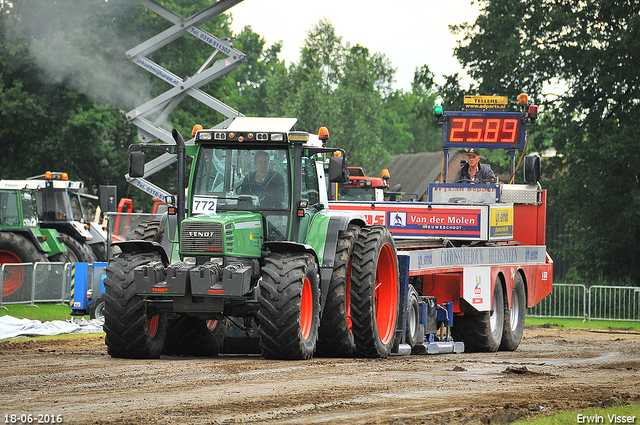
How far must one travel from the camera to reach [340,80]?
5588 centimetres

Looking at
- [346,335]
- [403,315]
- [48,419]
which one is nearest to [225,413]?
[48,419]

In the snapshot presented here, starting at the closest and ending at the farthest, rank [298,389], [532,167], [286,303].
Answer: [298,389]
[286,303]
[532,167]

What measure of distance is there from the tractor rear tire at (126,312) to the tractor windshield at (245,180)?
1010mm

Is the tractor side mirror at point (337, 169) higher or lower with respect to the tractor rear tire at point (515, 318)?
higher

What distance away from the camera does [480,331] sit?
15.6 meters

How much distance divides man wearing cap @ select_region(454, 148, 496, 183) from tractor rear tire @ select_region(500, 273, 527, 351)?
5.99 ft

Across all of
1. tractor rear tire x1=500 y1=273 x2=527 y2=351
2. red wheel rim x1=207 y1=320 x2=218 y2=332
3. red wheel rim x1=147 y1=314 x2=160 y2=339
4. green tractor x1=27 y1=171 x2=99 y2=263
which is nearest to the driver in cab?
red wheel rim x1=147 y1=314 x2=160 y2=339

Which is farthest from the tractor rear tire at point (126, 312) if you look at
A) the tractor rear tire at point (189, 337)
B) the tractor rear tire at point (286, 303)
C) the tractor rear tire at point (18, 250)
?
the tractor rear tire at point (18, 250)

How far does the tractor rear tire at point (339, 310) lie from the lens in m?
11.3

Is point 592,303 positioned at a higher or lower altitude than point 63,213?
lower

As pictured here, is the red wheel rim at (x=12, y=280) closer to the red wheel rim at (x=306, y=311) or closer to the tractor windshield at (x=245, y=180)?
the tractor windshield at (x=245, y=180)

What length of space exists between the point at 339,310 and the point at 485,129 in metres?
8.16

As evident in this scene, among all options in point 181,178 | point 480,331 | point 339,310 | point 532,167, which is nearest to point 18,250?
point 480,331

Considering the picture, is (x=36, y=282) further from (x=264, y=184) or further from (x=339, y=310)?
(x=339, y=310)
